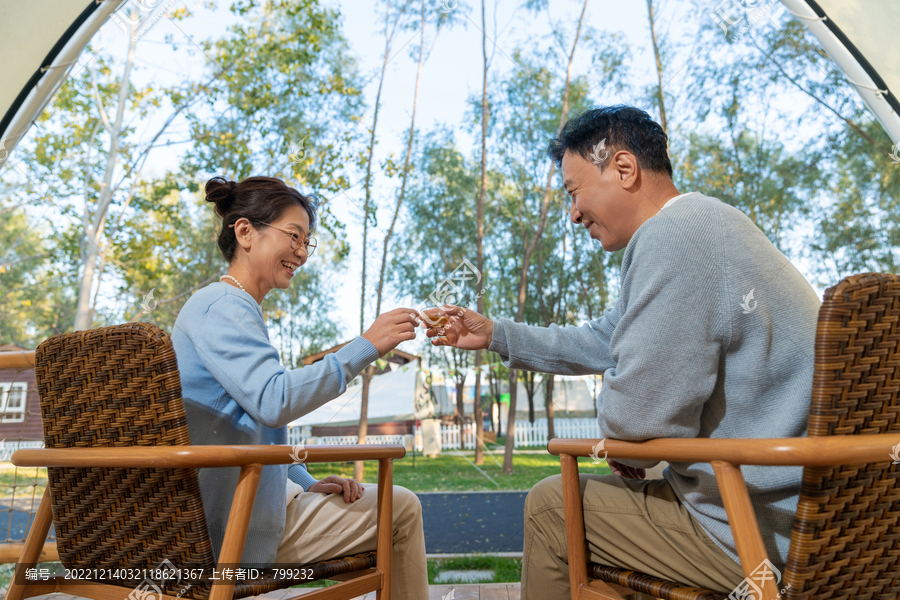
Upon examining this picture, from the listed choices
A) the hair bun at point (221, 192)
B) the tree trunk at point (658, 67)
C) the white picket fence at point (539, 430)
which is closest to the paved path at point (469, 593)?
the hair bun at point (221, 192)

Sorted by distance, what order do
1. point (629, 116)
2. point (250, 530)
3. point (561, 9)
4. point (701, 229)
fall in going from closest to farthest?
1. point (701, 229)
2. point (250, 530)
3. point (629, 116)
4. point (561, 9)

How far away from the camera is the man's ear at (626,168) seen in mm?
1083

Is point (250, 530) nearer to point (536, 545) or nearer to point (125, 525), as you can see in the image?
point (125, 525)

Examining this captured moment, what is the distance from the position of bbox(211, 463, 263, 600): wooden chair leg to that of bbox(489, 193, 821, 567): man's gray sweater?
0.52 metres

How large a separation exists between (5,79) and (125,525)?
6.98 feet

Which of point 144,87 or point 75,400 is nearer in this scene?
point 75,400

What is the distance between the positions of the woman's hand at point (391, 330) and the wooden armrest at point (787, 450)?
1.69 ft

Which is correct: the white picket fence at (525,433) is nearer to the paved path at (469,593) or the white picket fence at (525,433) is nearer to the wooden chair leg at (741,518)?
the paved path at (469,593)

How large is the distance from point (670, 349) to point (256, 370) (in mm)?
640

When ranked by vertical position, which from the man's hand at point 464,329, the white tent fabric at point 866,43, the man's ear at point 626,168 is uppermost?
the white tent fabric at point 866,43

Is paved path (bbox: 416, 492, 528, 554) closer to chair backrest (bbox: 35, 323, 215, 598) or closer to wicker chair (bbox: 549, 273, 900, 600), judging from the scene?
chair backrest (bbox: 35, 323, 215, 598)

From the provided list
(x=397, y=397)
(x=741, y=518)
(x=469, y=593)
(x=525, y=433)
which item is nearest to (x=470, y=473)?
(x=525, y=433)

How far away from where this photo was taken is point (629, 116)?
3.65 ft

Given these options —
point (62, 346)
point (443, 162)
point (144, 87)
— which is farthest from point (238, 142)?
point (62, 346)
